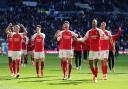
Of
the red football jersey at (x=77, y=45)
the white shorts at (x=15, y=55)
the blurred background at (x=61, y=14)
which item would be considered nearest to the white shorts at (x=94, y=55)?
the white shorts at (x=15, y=55)

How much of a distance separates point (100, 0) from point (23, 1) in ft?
39.5

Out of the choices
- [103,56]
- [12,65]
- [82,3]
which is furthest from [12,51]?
[82,3]

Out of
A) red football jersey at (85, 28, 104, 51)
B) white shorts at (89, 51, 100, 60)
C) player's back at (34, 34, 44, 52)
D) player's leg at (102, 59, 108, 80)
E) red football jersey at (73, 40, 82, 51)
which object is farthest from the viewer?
red football jersey at (73, 40, 82, 51)

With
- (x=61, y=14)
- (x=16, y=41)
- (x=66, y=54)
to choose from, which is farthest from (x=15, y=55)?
(x=61, y=14)

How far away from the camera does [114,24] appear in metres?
71.9

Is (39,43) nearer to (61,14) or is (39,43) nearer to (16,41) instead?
(16,41)

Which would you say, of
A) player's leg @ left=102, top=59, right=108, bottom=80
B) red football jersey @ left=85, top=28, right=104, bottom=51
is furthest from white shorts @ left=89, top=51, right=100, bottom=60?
player's leg @ left=102, top=59, right=108, bottom=80

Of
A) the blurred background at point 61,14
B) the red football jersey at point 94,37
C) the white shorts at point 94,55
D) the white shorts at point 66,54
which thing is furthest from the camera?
the blurred background at point 61,14

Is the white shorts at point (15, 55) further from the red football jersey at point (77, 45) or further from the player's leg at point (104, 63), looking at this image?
the red football jersey at point (77, 45)

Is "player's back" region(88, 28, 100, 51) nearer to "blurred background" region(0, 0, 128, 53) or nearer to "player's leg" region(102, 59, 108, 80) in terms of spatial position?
"player's leg" region(102, 59, 108, 80)

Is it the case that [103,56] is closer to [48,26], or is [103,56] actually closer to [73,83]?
[73,83]

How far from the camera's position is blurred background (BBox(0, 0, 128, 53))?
67.6 meters

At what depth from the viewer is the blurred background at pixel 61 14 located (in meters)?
67.6

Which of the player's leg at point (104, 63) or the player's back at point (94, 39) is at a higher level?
the player's back at point (94, 39)
